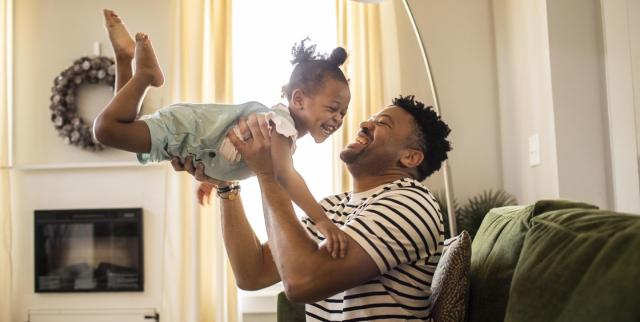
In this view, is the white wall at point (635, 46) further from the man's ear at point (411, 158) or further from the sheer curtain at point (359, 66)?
the sheer curtain at point (359, 66)

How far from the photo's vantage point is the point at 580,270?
3.16 ft

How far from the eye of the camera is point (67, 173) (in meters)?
4.20

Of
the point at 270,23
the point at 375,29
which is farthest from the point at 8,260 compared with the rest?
the point at 375,29

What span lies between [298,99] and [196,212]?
2.07 metres

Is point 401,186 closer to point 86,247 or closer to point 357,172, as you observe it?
point 357,172

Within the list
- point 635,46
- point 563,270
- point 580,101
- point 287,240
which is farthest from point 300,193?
point 580,101

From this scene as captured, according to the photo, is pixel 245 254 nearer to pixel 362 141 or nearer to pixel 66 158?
pixel 362 141

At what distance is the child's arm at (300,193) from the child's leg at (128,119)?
1.15 ft

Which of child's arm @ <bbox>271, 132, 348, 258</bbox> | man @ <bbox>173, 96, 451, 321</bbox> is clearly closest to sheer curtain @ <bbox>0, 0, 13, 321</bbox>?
man @ <bbox>173, 96, 451, 321</bbox>

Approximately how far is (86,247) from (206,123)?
282cm

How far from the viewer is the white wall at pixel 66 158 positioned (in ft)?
13.4

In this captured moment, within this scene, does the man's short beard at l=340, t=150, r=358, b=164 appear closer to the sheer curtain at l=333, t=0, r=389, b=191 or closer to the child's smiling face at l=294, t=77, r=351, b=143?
the child's smiling face at l=294, t=77, r=351, b=143

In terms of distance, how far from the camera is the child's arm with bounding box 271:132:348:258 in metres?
1.35

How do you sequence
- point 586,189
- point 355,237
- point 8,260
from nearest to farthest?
point 355,237 < point 586,189 < point 8,260
